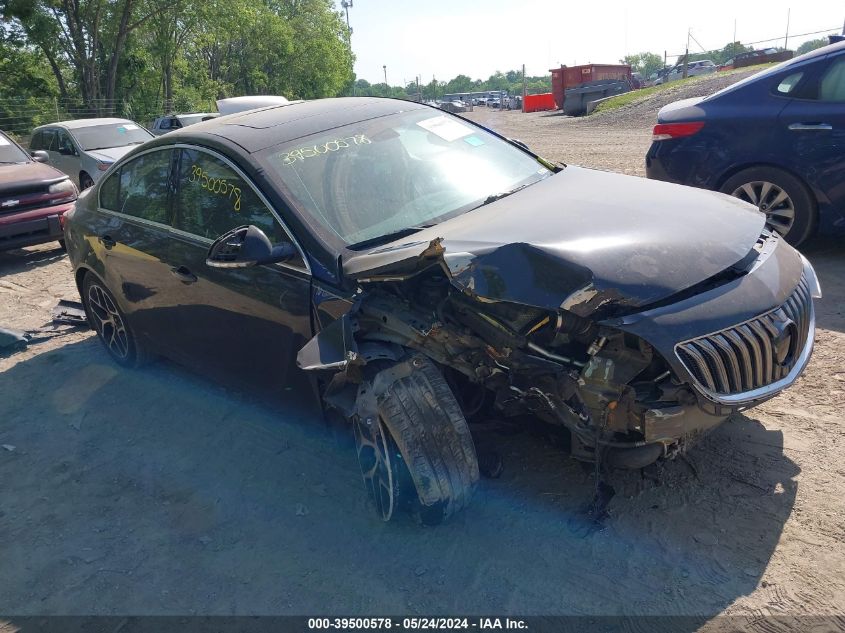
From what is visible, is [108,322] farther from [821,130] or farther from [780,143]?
[821,130]

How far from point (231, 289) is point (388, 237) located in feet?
3.09

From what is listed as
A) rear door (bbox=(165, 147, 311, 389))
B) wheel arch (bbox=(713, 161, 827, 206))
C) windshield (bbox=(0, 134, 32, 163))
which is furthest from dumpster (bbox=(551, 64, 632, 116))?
rear door (bbox=(165, 147, 311, 389))

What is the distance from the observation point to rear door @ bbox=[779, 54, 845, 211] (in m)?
5.51

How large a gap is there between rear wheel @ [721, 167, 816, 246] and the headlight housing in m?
8.05

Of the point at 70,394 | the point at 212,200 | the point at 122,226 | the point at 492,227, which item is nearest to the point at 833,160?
the point at 492,227

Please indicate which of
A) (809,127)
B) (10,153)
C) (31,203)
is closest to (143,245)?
(809,127)

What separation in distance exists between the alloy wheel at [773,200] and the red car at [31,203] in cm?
787

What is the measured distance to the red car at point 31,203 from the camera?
28.7ft

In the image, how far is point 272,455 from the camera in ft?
12.8

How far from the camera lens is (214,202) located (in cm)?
395

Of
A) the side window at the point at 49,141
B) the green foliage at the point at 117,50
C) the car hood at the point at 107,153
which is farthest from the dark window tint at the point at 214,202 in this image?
the green foliage at the point at 117,50

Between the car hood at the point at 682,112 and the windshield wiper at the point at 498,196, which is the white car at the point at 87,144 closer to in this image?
the car hood at the point at 682,112

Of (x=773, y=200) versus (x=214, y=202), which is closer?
(x=214, y=202)

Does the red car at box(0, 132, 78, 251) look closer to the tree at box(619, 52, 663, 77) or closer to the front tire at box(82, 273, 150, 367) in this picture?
the front tire at box(82, 273, 150, 367)
